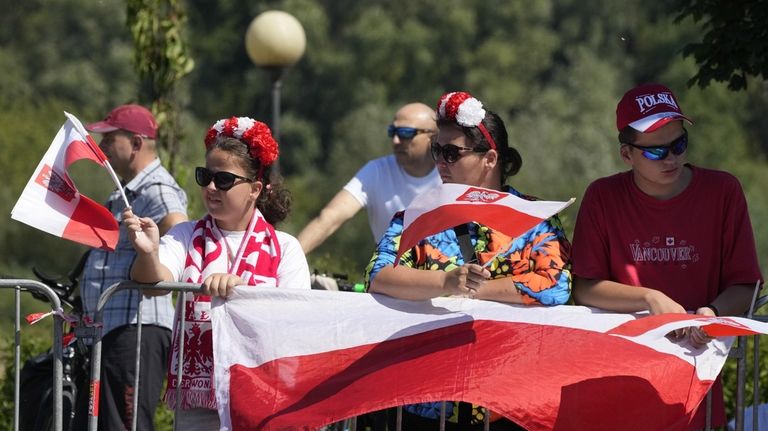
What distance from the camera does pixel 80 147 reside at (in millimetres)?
5824

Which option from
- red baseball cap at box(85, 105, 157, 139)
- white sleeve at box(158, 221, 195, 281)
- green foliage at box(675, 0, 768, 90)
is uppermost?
green foliage at box(675, 0, 768, 90)

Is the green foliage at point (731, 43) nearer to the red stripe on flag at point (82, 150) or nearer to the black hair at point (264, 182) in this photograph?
the black hair at point (264, 182)

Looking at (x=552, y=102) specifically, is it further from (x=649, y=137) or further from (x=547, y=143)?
(x=649, y=137)

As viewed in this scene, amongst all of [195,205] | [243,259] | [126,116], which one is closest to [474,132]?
[243,259]

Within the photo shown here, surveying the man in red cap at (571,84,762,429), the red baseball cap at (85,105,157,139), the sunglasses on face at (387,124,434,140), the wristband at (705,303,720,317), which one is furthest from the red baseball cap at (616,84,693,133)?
the red baseball cap at (85,105,157,139)

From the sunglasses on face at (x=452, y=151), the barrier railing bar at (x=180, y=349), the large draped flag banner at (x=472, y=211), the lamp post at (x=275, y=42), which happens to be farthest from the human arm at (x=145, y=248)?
the lamp post at (x=275, y=42)

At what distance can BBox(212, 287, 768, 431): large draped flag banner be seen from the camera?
17.4 feet

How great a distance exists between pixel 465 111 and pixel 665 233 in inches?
37.3

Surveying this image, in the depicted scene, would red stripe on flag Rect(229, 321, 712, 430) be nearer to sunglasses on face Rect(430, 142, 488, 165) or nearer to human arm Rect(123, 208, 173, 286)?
human arm Rect(123, 208, 173, 286)

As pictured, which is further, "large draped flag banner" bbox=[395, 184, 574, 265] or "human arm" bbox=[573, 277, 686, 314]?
"human arm" bbox=[573, 277, 686, 314]

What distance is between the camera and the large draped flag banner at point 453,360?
208 inches

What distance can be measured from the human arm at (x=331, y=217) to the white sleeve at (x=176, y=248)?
217 cm

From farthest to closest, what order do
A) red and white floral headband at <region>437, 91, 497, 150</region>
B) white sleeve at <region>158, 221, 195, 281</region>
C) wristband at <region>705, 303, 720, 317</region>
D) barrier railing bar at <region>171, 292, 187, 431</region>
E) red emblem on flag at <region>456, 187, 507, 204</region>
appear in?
white sleeve at <region>158, 221, 195, 281</region> → barrier railing bar at <region>171, 292, 187, 431</region> → red and white floral headband at <region>437, 91, 497, 150</region> → wristband at <region>705, 303, 720, 317</region> → red emblem on flag at <region>456, 187, 507, 204</region>

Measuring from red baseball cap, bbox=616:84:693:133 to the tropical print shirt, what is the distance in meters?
0.56
